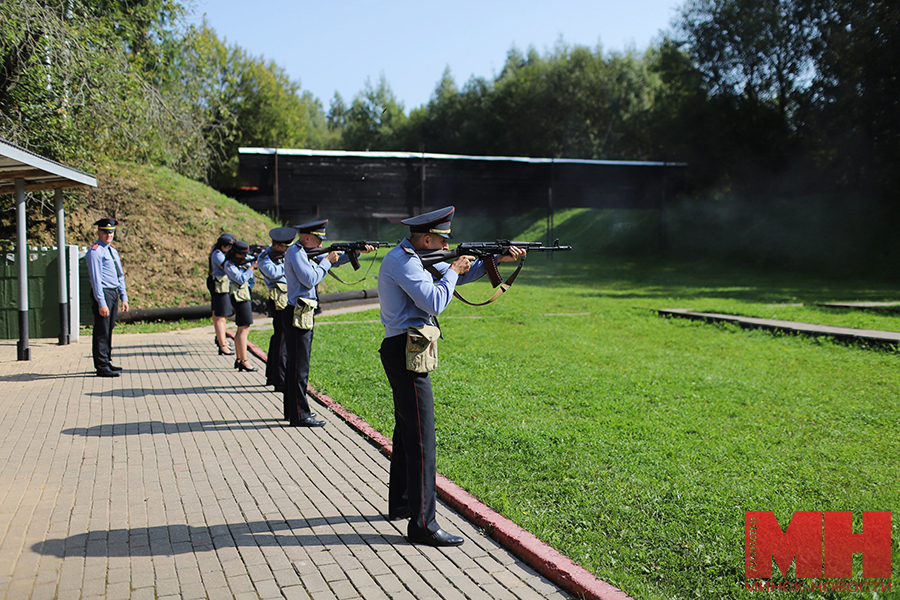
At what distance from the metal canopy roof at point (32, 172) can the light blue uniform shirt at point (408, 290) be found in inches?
295

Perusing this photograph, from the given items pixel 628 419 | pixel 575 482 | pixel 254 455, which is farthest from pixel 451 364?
pixel 575 482

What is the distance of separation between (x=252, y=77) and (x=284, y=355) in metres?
48.1

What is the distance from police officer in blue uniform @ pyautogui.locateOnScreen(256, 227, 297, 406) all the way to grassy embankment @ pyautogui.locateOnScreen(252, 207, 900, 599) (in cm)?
66

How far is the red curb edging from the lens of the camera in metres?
3.88

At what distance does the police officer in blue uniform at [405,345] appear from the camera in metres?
4.58

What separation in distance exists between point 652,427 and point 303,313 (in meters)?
3.82

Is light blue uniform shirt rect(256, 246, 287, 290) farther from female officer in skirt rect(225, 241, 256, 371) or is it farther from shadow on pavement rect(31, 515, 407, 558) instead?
shadow on pavement rect(31, 515, 407, 558)

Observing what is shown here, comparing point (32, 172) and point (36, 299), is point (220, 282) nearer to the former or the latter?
point (32, 172)

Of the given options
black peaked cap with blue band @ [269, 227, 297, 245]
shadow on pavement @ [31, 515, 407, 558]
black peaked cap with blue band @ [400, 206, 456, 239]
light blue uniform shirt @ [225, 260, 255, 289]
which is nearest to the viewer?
shadow on pavement @ [31, 515, 407, 558]

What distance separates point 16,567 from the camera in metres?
4.22

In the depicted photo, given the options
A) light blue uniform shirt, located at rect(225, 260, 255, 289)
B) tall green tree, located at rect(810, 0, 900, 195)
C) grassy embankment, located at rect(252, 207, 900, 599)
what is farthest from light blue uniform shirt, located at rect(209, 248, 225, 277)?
tall green tree, located at rect(810, 0, 900, 195)

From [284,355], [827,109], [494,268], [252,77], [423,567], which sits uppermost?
[252,77]

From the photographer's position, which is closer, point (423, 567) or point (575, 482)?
point (423, 567)

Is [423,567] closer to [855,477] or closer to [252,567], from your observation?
[252,567]
